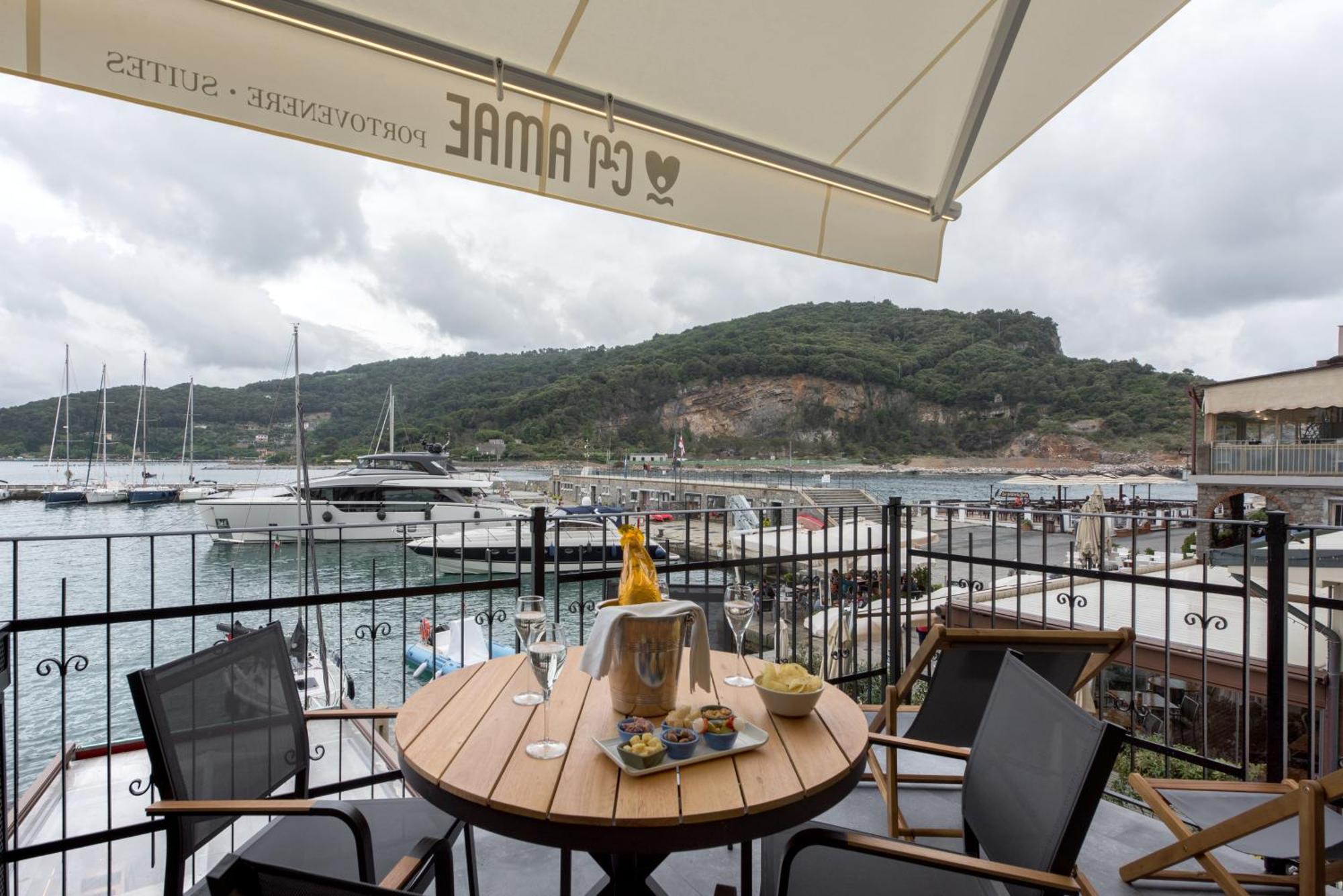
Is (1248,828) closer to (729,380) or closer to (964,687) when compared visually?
(964,687)

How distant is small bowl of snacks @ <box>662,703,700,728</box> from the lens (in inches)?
53.2

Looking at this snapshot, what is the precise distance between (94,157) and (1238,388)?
46535 mm

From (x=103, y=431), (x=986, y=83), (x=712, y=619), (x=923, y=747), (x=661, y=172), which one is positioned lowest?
(x=712, y=619)

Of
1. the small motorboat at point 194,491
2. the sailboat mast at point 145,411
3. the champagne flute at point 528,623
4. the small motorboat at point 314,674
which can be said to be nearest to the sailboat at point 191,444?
the small motorboat at point 194,491

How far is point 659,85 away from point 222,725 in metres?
2.17

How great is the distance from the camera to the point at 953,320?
3575 cm

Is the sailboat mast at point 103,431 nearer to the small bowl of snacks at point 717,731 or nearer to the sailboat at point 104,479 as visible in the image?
the sailboat at point 104,479

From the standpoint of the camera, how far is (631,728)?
1.30 m

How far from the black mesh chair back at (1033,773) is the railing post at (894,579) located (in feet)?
7.03

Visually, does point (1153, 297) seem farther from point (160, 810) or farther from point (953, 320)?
point (160, 810)

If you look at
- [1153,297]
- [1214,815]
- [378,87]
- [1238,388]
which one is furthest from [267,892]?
[1153,297]

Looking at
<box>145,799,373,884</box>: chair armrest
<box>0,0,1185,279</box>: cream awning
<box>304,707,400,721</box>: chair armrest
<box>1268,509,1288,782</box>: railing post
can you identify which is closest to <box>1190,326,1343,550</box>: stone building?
<box>1268,509,1288,782</box>: railing post

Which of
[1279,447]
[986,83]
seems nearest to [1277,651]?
[986,83]

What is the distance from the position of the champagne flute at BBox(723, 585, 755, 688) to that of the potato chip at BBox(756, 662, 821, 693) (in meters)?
0.20
